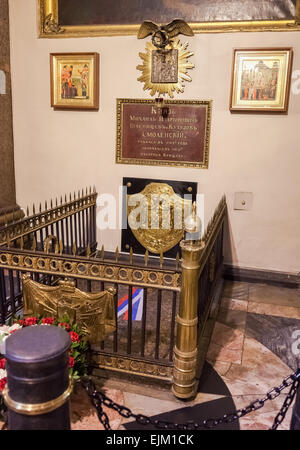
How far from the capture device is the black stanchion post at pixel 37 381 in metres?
1.66

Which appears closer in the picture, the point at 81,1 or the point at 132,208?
the point at 81,1

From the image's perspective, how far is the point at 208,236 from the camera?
11.1 feet

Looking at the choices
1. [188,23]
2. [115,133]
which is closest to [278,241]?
Result: [115,133]

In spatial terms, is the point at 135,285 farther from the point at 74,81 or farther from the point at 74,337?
the point at 74,81

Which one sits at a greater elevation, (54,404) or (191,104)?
(191,104)

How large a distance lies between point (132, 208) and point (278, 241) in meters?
2.19

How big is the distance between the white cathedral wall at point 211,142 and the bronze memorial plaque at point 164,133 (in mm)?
103

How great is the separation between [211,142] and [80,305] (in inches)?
131

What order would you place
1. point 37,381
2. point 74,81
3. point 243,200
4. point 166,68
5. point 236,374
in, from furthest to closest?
point 74,81, point 243,200, point 166,68, point 236,374, point 37,381

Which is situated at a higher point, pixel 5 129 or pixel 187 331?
pixel 5 129

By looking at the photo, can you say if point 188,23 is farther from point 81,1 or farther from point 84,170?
point 84,170

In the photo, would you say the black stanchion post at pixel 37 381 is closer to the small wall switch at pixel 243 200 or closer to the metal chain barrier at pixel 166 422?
the metal chain barrier at pixel 166 422

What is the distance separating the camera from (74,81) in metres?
5.64

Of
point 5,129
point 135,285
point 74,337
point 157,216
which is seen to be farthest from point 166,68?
point 74,337
